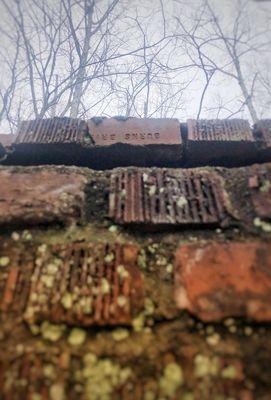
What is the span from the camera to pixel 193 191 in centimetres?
90

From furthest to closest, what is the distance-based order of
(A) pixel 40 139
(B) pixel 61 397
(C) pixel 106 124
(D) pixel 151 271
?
(C) pixel 106 124 < (A) pixel 40 139 < (D) pixel 151 271 < (B) pixel 61 397

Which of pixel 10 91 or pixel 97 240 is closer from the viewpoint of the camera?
pixel 97 240

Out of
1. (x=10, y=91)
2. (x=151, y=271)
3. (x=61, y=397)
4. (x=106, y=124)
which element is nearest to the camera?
(x=61, y=397)

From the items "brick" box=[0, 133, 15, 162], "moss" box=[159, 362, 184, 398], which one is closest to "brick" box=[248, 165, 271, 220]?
"moss" box=[159, 362, 184, 398]

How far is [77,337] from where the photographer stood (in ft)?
2.14

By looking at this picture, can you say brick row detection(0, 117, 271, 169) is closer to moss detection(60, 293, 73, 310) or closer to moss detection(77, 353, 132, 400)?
moss detection(60, 293, 73, 310)

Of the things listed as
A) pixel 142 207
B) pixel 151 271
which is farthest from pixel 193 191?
pixel 151 271

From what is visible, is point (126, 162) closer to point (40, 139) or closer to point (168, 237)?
point (40, 139)

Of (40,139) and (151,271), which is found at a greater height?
(40,139)

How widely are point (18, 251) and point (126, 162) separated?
50 cm

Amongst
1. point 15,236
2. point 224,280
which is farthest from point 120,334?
point 15,236

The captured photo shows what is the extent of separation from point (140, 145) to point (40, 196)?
1.36 ft

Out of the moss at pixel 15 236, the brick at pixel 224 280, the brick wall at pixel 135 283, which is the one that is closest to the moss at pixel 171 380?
the brick wall at pixel 135 283

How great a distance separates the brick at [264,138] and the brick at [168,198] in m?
0.26
